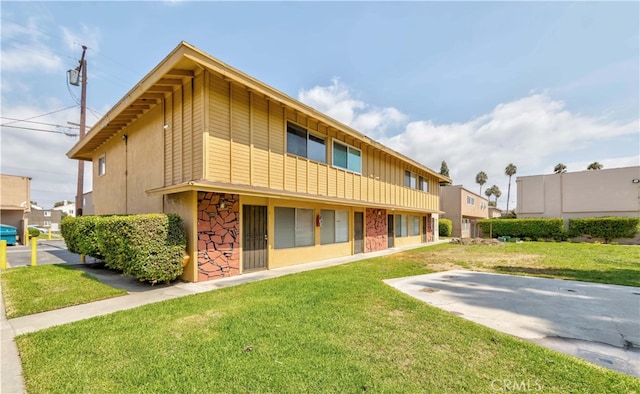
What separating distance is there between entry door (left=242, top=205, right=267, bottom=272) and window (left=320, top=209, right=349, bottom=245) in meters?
3.24

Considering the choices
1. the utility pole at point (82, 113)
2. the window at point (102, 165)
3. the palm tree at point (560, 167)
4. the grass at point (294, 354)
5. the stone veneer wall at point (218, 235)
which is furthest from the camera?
the palm tree at point (560, 167)

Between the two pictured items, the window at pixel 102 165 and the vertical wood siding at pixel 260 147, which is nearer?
the vertical wood siding at pixel 260 147

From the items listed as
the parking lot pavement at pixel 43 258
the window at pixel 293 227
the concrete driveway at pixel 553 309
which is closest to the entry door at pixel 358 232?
the window at pixel 293 227

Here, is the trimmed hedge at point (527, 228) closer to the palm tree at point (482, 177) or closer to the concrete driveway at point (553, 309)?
the concrete driveway at point (553, 309)

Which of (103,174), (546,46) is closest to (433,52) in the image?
(546,46)

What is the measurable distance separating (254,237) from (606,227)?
29.0 meters

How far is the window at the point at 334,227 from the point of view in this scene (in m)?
11.9

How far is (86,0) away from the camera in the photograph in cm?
954

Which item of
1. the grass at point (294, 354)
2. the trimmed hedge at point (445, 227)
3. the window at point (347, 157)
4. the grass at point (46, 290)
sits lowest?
the trimmed hedge at point (445, 227)

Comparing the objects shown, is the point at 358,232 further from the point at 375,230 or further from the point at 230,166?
the point at 230,166

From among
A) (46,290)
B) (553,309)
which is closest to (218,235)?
(46,290)

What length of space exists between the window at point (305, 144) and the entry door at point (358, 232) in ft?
13.4

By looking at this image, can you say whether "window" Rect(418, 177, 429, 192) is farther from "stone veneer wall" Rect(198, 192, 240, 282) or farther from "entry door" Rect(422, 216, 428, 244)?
"stone veneer wall" Rect(198, 192, 240, 282)

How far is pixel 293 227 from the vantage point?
10.3 metres
